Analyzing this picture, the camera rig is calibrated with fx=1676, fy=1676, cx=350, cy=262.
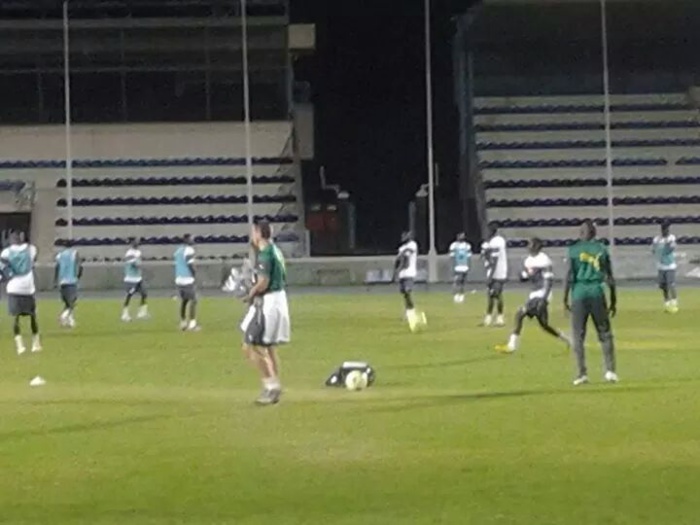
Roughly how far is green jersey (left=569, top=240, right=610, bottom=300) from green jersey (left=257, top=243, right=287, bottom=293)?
12.2 ft

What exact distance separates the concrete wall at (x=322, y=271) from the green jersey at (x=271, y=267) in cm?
3478

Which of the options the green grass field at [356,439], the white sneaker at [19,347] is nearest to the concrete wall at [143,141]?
the white sneaker at [19,347]

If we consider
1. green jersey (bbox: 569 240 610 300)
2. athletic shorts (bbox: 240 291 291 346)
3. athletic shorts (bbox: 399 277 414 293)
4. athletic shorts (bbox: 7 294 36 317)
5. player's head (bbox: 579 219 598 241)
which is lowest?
athletic shorts (bbox: 399 277 414 293)

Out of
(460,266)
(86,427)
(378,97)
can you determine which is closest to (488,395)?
(86,427)

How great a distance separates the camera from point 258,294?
18.7 metres

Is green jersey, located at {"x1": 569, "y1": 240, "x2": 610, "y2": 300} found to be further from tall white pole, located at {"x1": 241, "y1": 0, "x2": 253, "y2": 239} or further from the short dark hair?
tall white pole, located at {"x1": 241, "y1": 0, "x2": 253, "y2": 239}

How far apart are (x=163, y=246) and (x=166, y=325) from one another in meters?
21.5

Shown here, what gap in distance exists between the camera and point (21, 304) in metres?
27.9

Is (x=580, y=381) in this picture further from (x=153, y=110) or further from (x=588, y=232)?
(x=153, y=110)

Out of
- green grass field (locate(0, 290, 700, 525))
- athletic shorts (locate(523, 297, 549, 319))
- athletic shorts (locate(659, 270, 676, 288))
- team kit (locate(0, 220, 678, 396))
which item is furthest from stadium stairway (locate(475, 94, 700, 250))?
athletic shorts (locate(523, 297, 549, 319))

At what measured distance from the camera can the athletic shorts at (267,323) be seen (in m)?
18.7

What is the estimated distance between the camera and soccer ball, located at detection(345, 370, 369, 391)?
20.9m

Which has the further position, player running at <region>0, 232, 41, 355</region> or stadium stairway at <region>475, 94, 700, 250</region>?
stadium stairway at <region>475, 94, 700, 250</region>

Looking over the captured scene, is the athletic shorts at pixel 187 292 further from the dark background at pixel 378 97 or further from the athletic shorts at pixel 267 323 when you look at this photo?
the dark background at pixel 378 97
